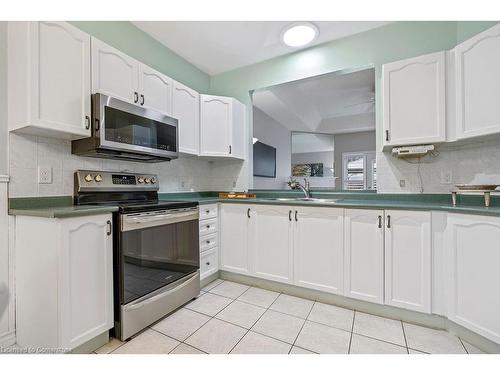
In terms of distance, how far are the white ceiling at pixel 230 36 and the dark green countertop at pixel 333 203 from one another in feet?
5.41

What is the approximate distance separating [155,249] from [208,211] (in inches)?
30.2

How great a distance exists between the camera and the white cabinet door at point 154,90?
6.83 feet

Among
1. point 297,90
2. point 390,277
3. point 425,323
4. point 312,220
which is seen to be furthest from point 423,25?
point 425,323

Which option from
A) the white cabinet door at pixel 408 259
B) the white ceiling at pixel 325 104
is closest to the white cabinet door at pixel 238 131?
the white ceiling at pixel 325 104

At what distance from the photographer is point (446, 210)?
5.32ft

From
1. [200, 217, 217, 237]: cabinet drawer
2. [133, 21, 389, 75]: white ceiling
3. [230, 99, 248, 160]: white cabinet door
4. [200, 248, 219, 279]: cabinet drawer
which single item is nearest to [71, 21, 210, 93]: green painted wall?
[133, 21, 389, 75]: white ceiling

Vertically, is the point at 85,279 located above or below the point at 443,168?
below

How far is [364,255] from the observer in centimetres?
188

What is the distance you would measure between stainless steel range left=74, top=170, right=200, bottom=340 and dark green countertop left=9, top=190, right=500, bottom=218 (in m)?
0.16

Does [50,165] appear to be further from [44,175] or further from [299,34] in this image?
[299,34]

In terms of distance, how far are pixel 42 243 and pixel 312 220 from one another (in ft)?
6.18

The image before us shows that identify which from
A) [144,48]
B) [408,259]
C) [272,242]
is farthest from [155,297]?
[144,48]

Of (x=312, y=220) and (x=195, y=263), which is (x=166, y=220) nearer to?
(x=195, y=263)

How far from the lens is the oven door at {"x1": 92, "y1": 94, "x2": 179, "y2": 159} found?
5.49 feet
